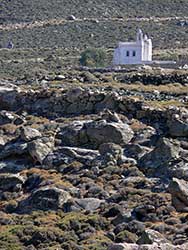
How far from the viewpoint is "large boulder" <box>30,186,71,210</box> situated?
88.8 ft

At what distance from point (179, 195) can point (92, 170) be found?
461 centimetres

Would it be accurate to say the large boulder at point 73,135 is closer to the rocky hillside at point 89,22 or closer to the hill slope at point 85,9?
the rocky hillside at point 89,22

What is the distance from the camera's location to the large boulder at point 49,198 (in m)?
27.1

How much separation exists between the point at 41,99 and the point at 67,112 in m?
1.72

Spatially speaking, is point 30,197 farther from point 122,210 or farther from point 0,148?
point 0,148

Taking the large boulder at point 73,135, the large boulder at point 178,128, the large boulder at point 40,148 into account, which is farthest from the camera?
the large boulder at point 73,135

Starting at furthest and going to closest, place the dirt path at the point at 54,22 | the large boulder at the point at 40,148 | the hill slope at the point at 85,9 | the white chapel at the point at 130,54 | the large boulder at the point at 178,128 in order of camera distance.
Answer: the hill slope at the point at 85,9 < the dirt path at the point at 54,22 < the white chapel at the point at 130,54 < the large boulder at the point at 178,128 < the large boulder at the point at 40,148

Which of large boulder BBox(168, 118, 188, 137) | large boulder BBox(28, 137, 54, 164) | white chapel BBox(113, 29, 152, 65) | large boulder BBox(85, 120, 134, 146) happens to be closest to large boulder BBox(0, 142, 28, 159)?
large boulder BBox(28, 137, 54, 164)

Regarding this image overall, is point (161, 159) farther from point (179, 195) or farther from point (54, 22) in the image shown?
point (54, 22)

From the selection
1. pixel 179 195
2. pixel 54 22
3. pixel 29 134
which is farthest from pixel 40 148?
pixel 54 22

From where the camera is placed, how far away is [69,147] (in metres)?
31.8

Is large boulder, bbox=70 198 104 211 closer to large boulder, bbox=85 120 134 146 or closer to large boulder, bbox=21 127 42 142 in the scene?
large boulder, bbox=85 120 134 146

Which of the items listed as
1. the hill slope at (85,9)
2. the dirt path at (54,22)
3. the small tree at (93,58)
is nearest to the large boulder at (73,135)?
the small tree at (93,58)

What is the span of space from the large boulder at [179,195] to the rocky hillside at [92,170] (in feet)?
0.08
